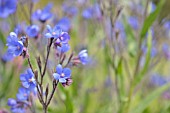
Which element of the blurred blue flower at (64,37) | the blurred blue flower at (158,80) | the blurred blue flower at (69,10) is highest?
the blurred blue flower at (69,10)

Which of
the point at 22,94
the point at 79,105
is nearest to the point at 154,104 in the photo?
the point at 79,105

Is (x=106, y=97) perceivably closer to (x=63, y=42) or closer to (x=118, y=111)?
(x=118, y=111)

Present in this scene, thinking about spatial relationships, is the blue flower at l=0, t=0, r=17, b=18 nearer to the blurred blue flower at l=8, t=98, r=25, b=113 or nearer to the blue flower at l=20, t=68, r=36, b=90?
the blurred blue flower at l=8, t=98, r=25, b=113

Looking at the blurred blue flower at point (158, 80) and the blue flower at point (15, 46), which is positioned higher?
the blurred blue flower at point (158, 80)

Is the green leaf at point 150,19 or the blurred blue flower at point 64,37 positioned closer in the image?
the blurred blue flower at point 64,37

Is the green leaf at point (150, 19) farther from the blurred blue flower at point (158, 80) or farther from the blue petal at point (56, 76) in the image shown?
the blurred blue flower at point (158, 80)

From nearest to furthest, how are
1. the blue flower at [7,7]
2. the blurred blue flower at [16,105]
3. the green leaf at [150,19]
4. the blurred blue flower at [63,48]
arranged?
the blurred blue flower at [63,48]
the blurred blue flower at [16,105]
the green leaf at [150,19]
the blue flower at [7,7]

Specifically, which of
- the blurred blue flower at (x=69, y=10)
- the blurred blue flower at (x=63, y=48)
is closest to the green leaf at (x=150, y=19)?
the blurred blue flower at (x=63, y=48)

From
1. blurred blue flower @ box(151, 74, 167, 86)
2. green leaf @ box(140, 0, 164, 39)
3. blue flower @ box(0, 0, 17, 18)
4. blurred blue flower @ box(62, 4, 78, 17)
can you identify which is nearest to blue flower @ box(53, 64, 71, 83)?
green leaf @ box(140, 0, 164, 39)
